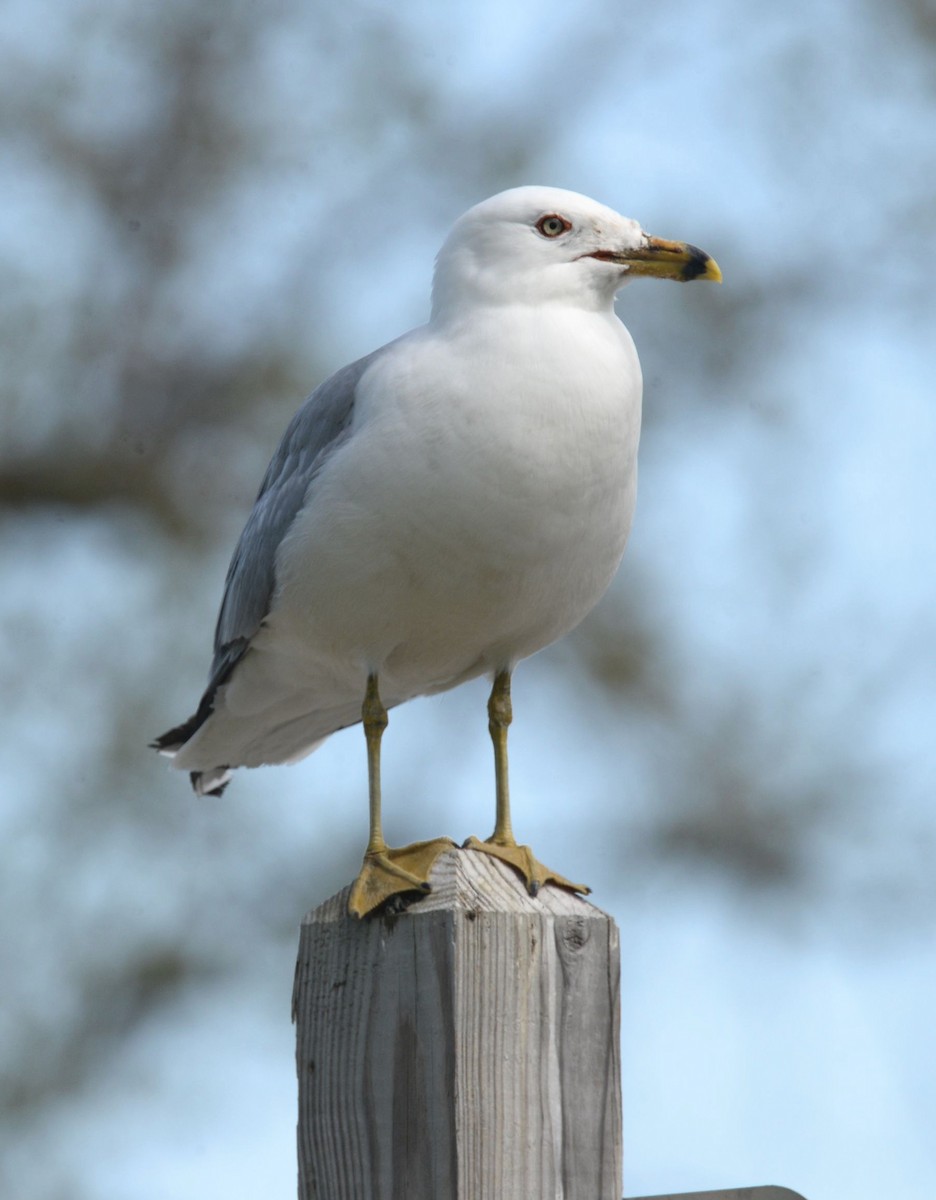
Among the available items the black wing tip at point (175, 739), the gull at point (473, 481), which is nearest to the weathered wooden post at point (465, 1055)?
the gull at point (473, 481)

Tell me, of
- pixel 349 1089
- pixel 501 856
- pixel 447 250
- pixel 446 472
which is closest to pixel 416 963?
pixel 349 1089

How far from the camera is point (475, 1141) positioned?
2203mm

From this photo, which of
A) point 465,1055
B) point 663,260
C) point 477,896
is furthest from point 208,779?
point 465,1055

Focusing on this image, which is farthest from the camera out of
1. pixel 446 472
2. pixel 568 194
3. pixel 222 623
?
pixel 222 623

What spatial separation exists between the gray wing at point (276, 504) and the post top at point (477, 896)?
1.25 m

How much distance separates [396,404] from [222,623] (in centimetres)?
104

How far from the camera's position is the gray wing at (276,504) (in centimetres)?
367

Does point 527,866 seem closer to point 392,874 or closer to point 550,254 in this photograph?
point 392,874

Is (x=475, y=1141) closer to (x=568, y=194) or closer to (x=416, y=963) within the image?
(x=416, y=963)

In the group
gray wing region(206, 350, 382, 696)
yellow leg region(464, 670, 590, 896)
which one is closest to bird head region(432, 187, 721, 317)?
gray wing region(206, 350, 382, 696)

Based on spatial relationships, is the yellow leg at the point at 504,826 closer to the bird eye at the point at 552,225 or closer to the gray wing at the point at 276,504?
the gray wing at the point at 276,504

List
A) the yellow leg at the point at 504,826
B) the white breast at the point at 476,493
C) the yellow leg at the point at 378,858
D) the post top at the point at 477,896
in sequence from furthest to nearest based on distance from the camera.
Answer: the white breast at the point at 476,493 < the yellow leg at the point at 504,826 < the yellow leg at the point at 378,858 < the post top at the point at 477,896

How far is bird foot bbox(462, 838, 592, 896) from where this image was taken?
2666 mm

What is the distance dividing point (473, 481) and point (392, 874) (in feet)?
2.85
